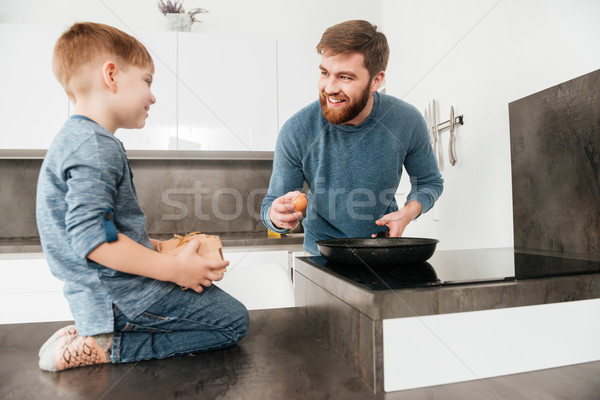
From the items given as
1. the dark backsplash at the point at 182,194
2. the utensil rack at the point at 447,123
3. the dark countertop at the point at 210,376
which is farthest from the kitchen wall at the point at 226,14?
the dark countertop at the point at 210,376

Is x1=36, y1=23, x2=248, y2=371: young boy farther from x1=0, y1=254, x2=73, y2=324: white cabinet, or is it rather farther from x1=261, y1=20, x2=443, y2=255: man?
x1=0, y1=254, x2=73, y2=324: white cabinet

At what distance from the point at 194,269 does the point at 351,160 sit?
0.81 metres

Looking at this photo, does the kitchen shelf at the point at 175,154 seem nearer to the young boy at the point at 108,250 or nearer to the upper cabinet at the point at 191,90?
the upper cabinet at the point at 191,90

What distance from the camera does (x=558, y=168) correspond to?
1203mm

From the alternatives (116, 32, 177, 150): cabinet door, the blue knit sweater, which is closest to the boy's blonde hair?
the blue knit sweater

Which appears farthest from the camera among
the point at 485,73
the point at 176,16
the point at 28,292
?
the point at 176,16

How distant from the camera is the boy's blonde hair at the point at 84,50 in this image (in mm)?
723

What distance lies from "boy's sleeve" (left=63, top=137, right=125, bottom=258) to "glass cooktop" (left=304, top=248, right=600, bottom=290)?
1.36ft

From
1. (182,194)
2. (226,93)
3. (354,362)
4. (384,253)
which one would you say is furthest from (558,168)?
(182,194)

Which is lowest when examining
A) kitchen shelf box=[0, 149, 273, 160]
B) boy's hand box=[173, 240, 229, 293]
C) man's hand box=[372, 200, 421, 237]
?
boy's hand box=[173, 240, 229, 293]

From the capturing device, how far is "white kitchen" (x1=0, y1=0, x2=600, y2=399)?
0.59 meters

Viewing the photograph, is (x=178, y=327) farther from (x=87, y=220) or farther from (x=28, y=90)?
(x=28, y=90)

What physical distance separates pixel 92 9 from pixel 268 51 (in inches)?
48.2

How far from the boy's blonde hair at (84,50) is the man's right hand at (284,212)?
1.51 feet
